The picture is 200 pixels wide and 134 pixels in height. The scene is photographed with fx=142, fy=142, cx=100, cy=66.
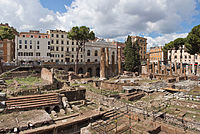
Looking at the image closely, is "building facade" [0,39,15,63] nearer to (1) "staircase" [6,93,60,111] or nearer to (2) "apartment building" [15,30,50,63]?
(2) "apartment building" [15,30,50,63]

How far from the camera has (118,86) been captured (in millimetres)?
24875

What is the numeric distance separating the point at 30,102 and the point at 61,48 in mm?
41716

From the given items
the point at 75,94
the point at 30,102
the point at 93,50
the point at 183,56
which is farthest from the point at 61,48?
the point at 183,56

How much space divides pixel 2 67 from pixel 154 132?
36.3 metres

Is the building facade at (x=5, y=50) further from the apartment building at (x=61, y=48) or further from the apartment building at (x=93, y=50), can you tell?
the apartment building at (x=93, y=50)

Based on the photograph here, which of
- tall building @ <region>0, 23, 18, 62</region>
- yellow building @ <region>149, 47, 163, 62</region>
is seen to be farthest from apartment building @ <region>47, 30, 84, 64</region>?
yellow building @ <region>149, 47, 163, 62</region>

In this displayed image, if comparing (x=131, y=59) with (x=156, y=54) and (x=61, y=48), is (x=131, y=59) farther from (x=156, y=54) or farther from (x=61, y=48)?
(x=156, y=54)

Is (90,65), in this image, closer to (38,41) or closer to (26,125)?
(38,41)

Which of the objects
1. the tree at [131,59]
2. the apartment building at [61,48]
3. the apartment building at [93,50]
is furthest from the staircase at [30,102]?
the tree at [131,59]

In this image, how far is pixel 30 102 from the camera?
1224cm

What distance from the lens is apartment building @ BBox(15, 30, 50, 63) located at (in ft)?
148

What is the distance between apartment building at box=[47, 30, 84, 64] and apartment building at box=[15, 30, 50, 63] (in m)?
1.82

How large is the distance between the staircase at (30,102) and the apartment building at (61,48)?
39.4 m

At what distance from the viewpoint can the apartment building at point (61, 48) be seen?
5034cm
